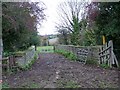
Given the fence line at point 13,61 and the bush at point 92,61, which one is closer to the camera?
the fence line at point 13,61

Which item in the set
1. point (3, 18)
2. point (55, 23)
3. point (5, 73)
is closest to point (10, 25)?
point (3, 18)

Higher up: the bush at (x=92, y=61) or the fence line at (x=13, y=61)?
the fence line at (x=13, y=61)

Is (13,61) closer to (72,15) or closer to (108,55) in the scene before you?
(108,55)

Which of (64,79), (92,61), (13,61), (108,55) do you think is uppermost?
(108,55)

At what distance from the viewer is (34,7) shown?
1102cm

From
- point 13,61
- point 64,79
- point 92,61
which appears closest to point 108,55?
point 92,61

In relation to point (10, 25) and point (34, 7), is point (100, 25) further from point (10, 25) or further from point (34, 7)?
point (10, 25)

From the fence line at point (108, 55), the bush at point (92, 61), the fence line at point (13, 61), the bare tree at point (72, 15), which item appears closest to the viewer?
the fence line at point (13, 61)

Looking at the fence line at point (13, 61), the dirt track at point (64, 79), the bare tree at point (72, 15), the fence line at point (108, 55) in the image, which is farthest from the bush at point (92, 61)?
the bare tree at point (72, 15)

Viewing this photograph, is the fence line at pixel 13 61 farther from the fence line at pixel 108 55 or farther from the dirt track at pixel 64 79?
the fence line at pixel 108 55

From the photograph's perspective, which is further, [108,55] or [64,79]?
[108,55]

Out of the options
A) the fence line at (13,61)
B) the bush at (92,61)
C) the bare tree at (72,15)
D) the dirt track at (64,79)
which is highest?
the bare tree at (72,15)

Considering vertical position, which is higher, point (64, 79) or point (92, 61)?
point (92, 61)

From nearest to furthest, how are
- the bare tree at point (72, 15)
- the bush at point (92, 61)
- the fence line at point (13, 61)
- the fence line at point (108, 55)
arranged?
1. the fence line at point (13, 61)
2. the fence line at point (108, 55)
3. the bush at point (92, 61)
4. the bare tree at point (72, 15)
